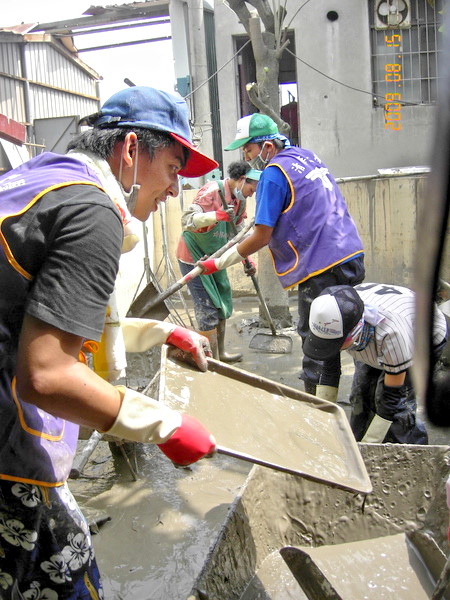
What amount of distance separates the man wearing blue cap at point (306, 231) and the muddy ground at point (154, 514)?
0.89m

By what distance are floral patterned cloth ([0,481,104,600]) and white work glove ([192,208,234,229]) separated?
3.91 m

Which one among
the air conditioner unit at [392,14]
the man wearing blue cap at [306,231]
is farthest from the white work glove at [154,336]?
the air conditioner unit at [392,14]

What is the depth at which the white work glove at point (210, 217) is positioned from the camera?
528cm

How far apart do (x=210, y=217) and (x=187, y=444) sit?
12.8ft

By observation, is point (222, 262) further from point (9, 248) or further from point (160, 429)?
point (9, 248)

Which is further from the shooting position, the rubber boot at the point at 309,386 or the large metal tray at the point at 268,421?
the rubber boot at the point at 309,386

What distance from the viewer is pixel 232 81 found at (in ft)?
36.2

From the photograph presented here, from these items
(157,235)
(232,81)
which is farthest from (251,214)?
(232,81)

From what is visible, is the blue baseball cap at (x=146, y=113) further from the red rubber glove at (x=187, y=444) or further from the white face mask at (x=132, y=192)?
the red rubber glove at (x=187, y=444)

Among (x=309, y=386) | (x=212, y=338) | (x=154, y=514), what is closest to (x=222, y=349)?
(x=212, y=338)

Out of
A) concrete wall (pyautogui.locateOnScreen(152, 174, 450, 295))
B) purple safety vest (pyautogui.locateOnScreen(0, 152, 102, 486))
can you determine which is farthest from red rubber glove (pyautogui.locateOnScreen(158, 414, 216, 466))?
concrete wall (pyautogui.locateOnScreen(152, 174, 450, 295))

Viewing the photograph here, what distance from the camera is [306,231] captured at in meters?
3.82

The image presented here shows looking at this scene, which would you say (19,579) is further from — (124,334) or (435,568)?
(435,568)

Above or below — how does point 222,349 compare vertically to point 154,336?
below
